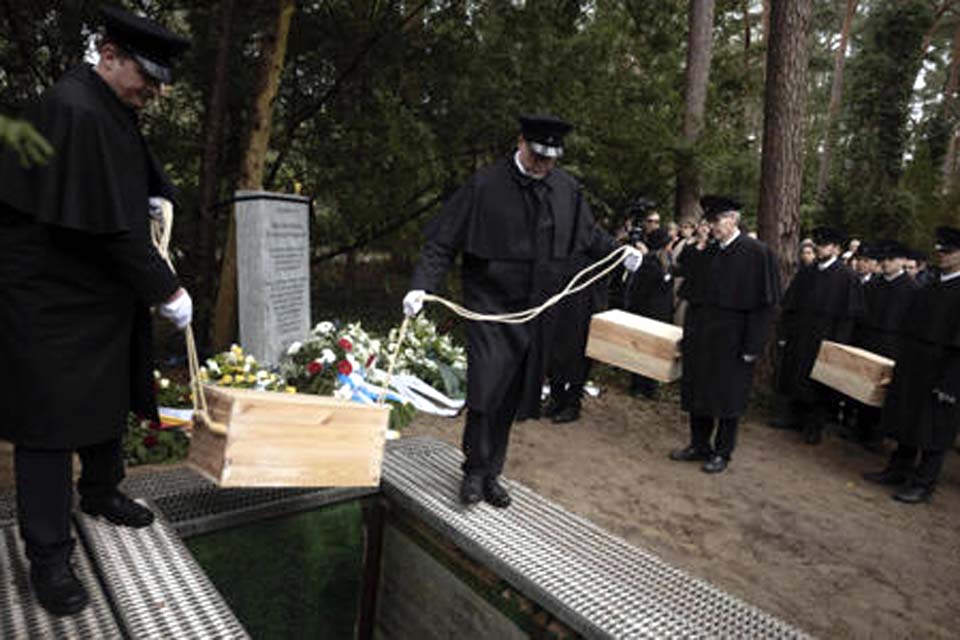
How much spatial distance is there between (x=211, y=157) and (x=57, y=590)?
6.35 metres

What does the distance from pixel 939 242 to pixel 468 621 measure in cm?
525

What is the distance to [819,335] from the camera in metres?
7.61

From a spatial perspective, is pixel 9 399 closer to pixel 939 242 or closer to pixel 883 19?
pixel 939 242

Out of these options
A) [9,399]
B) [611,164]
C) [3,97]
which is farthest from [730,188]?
[9,399]

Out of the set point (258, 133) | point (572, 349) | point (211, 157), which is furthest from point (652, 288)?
point (211, 157)

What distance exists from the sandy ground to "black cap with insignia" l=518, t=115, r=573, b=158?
2874 millimetres

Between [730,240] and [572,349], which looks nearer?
[730,240]

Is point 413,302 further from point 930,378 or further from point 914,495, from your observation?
point 914,495

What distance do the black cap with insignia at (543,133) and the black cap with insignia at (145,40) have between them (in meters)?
1.67

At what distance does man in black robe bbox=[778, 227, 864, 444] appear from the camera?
7.45 meters

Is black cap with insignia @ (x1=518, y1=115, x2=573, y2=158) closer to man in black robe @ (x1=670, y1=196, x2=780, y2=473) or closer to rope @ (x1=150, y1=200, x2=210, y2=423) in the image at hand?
rope @ (x1=150, y1=200, x2=210, y2=423)

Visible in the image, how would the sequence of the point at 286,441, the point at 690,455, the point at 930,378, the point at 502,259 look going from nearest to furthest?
the point at 286,441 < the point at 502,259 < the point at 930,378 < the point at 690,455

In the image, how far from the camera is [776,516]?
5340 millimetres

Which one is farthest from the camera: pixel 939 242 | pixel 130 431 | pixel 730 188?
pixel 730 188
